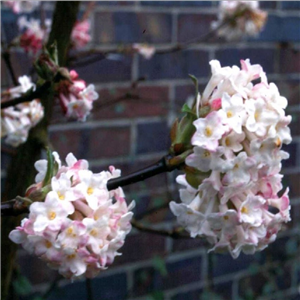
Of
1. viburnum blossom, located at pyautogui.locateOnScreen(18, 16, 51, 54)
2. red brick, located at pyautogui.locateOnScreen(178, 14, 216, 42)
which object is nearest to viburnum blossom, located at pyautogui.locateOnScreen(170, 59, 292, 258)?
viburnum blossom, located at pyautogui.locateOnScreen(18, 16, 51, 54)

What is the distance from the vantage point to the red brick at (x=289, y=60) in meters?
1.50

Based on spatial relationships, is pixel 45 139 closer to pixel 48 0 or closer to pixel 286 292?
pixel 48 0

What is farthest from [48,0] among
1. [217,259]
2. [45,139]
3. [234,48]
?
[217,259]

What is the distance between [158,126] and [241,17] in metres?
0.29

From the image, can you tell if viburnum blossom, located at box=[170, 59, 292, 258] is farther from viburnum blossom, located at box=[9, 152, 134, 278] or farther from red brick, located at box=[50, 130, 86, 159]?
red brick, located at box=[50, 130, 86, 159]

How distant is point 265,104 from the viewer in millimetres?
444

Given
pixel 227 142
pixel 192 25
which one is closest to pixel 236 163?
pixel 227 142

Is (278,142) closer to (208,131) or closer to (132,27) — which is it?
(208,131)

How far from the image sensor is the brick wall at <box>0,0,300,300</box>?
116 cm

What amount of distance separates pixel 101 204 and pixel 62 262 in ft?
0.17

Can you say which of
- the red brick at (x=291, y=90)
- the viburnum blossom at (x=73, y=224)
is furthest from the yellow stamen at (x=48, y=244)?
the red brick at (x=291, y=90)

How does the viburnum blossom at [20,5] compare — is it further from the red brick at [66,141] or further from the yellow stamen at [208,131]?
the yellow stamen at [208,131]

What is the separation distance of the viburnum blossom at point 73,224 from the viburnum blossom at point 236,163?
65mm

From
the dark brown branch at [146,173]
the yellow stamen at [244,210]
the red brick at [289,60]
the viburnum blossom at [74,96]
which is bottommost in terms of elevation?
the red brick at [289,60]
